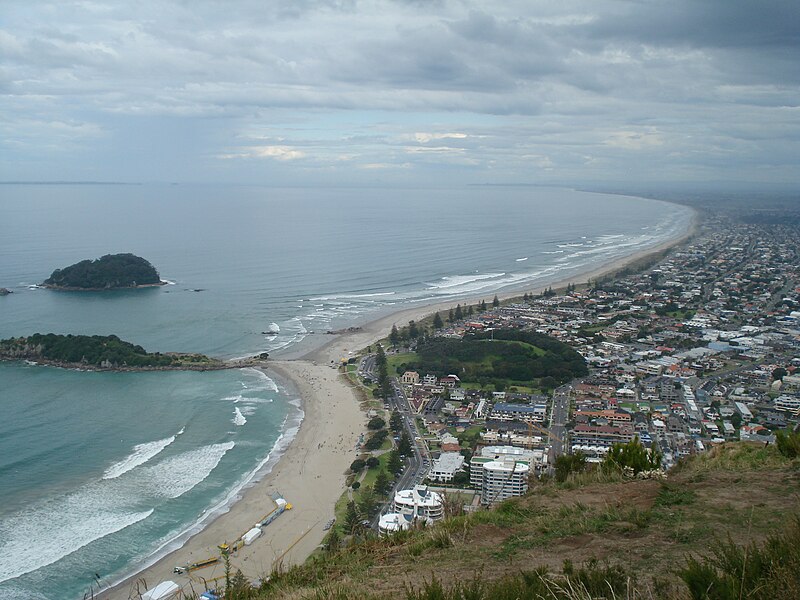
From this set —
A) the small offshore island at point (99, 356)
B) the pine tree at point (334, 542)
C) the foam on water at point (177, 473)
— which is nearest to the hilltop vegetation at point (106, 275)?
the small offshore island at point (99, 356)

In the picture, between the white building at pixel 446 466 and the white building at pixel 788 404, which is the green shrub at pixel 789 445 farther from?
the white building at pixel 788 404

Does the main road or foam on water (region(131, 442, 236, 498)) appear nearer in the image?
foam on water (region(131, 442, 236, 498))

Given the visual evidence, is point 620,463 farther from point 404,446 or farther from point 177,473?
point 177,473

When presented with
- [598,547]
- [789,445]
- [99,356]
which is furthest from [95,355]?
[598,547]

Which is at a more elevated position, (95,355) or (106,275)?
(106,275)

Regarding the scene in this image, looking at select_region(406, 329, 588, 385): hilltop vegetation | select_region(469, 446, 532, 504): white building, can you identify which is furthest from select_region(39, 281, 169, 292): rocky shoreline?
select_region(469, 446, 532, 504): white building

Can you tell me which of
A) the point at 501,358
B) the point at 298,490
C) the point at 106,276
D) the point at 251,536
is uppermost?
the point at 106,276

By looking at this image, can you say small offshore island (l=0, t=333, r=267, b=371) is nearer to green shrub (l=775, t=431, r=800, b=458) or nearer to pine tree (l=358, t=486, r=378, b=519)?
pine tree (l=358, t=486, r=378, b=519)
